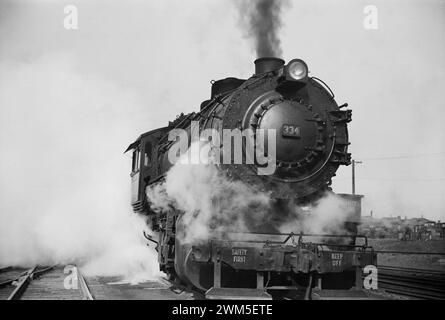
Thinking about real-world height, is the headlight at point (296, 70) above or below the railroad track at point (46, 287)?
above

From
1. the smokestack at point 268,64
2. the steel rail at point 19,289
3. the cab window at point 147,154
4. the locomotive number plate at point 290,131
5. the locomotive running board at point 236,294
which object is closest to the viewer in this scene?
the locomotive running board at point 236,294

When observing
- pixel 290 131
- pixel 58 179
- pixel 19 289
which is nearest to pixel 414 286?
pixel 290 131

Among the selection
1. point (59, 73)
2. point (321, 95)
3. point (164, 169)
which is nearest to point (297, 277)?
point (321, 95)

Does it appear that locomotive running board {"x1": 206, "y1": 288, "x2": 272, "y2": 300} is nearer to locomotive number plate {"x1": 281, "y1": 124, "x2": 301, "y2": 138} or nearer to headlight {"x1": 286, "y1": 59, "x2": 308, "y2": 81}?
locomotive number plate {"x1": 281, "y1": 124, "x2": 301, "y2": 138}

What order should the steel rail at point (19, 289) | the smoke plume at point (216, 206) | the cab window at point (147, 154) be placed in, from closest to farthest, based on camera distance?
the smoke plume at point (216, 206), the steel rail at point (19, 289), the cab window at point (147, 154)

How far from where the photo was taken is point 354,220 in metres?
6.57

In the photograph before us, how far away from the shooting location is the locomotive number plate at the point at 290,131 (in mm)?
6391

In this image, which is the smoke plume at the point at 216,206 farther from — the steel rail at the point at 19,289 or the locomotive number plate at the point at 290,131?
the steel rail at the point at 19,289

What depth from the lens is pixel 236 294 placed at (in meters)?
5.61

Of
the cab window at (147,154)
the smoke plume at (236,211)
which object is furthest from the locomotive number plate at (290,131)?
the cab window at (147,154)

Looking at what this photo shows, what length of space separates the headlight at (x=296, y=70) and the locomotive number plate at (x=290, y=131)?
2.22ft

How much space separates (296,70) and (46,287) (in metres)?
6.33

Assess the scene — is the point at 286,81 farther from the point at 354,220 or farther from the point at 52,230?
the point at 52,230
